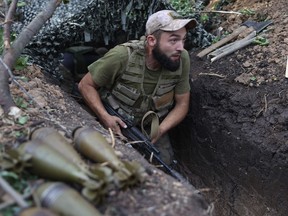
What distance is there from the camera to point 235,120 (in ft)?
16.1

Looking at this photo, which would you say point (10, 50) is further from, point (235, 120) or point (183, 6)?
point (183, 6)

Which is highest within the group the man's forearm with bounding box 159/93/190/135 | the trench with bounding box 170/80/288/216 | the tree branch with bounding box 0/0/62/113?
the tree branch with bounding box 0/0/62/113

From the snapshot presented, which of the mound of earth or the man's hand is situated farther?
the man's hand

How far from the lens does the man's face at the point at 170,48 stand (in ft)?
15.1

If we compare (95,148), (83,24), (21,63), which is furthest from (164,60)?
(95,148)

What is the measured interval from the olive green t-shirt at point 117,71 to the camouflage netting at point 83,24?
2.25 feet

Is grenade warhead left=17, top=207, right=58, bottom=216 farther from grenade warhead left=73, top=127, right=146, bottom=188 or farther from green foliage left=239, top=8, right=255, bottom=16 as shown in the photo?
green foliage left=239, top=8, right=255, bottom=16

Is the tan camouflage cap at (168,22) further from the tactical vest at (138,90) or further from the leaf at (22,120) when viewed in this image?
the leaf at (22,120)

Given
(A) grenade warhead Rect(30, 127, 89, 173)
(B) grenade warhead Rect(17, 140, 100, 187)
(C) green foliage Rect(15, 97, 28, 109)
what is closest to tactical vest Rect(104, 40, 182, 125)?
(C) green foliage Rect(15, 97, 28, 109)

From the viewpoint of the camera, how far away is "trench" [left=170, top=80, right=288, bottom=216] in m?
4.52

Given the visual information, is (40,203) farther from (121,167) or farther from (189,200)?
(189,200)

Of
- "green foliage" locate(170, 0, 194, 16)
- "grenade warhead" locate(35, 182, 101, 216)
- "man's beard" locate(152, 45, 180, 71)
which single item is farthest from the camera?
"green foliage" locate(170, 0, 194, 16)

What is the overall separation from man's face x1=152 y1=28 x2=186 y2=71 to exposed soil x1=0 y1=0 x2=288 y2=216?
759 mm

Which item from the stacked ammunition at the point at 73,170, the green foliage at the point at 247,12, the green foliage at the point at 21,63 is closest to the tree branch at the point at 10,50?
the green foliage at the point at 21,63
